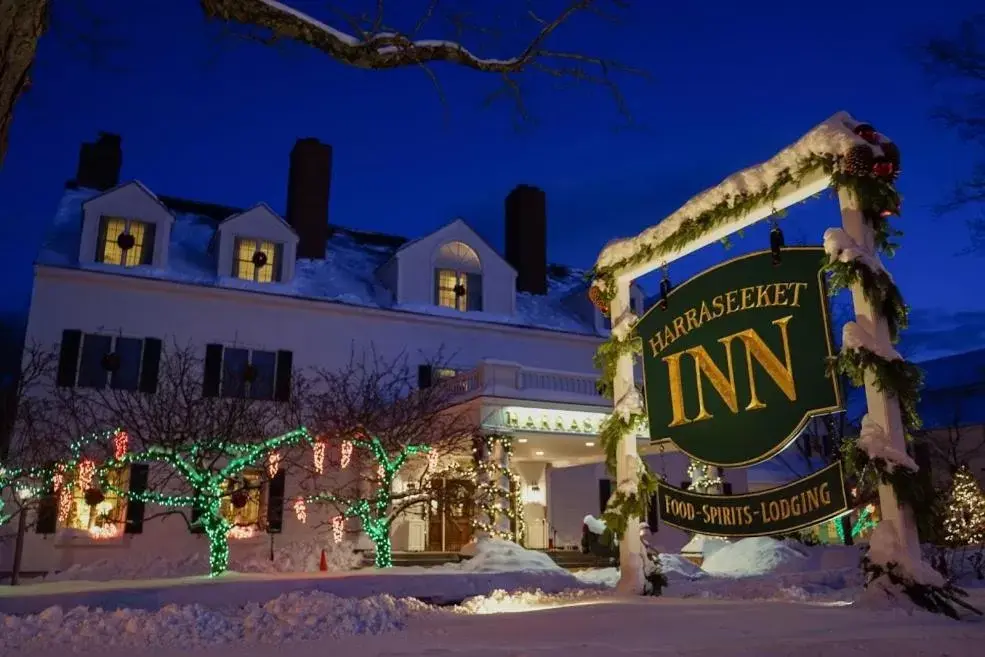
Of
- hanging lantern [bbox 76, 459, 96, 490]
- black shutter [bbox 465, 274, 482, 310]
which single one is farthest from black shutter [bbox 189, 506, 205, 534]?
black shutter [bbox 465, 274, 482, 310]

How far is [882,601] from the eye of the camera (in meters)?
6.06

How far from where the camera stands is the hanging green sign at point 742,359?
700 cm

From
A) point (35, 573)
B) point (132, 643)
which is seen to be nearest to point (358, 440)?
point (35, 573)

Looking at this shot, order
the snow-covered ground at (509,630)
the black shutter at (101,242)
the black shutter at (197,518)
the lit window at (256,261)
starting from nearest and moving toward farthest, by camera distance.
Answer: the snow-covered ground at (509,630)
the black shutter at (197,518)
the black shutter at (101,242)
the lit window at (256,261)

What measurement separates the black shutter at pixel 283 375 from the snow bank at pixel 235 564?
13.1 feet

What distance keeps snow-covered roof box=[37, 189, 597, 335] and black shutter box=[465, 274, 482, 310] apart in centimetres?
38

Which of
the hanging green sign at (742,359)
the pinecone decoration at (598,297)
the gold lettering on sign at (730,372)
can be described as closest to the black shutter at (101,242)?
the pinecone decoration at (598,297)

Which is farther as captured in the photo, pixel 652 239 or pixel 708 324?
pixel 652 239

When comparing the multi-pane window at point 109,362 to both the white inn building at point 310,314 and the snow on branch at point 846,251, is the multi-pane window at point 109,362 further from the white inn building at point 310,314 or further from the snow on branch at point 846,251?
the snow on branch at point 846,251

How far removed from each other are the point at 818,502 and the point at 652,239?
143 inches

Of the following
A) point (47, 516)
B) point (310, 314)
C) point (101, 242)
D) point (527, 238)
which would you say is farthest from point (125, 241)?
point (527, 238)

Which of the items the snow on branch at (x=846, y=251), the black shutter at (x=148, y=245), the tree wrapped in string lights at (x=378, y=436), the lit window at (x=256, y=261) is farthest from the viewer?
the lit window at (x=256, y=261)

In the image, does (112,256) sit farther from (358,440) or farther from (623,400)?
(623,400)

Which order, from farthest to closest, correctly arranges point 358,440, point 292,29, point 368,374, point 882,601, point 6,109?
point 368,374 < point 358,440 < point 882,601 < point 292,29 < point 6,109
